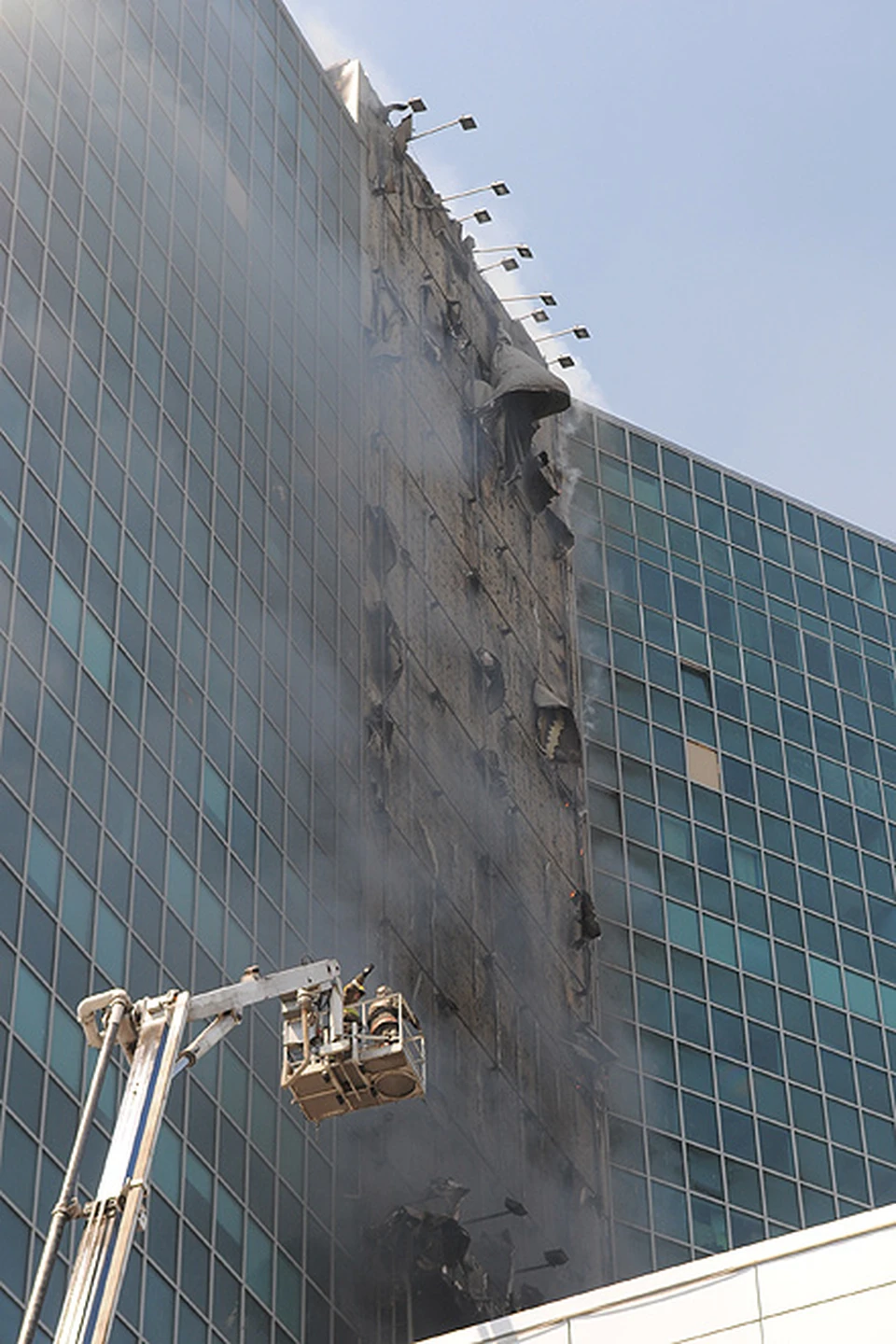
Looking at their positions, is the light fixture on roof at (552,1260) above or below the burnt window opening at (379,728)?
below

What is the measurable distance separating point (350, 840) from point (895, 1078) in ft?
85.9

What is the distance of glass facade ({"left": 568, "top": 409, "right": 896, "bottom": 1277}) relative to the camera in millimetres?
78188

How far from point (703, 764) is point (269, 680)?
2851 cm

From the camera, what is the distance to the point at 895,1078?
83562 millimetres

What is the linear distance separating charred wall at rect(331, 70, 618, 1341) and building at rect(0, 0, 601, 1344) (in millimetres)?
148

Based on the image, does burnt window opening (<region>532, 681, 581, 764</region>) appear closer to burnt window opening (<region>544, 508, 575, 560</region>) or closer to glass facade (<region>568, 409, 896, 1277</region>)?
glass facade (<region>568, 409, 896, 1277</region>)

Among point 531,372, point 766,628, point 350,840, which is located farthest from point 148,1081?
point 766,628

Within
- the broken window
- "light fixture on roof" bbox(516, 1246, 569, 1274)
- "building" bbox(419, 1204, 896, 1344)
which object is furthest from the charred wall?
"building" bbox(419, 1204, 896, 1344)

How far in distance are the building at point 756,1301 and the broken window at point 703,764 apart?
5663 cm

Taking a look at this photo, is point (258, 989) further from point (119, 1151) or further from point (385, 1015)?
point (119, 1151)

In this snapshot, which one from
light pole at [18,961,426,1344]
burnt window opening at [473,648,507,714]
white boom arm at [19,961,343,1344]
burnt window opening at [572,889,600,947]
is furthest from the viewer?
burnt window opening at [572,889,600,947]

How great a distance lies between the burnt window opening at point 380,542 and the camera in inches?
2817

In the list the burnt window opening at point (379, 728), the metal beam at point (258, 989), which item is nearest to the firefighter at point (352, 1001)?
the metal beam at point (258, 989)

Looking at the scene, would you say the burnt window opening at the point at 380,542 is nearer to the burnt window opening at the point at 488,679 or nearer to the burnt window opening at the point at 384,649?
the burnt window opening at the point at 384,649
